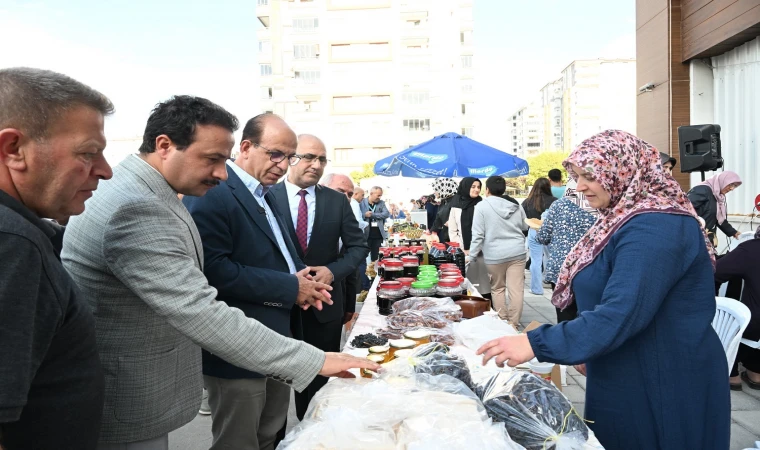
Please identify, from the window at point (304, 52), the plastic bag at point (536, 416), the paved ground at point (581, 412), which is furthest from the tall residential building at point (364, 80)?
the plastic bag at point (536, 416)

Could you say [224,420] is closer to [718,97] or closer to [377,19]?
[718,97]

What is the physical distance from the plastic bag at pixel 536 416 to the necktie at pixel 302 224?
7.07 feet

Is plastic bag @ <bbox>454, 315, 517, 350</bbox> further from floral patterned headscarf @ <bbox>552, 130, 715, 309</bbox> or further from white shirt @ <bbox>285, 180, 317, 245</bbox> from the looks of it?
white shirt @ <bbox>285, 180, 317, 245</bbox>

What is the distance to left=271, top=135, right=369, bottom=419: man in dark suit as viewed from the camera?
11.1 ft

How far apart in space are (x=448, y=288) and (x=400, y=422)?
73.6 inches

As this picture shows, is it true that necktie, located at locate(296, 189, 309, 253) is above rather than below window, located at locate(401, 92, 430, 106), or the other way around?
below

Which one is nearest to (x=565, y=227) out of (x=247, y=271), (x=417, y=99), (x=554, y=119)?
(x=247, y=271)

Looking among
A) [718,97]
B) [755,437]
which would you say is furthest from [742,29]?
[755,437]

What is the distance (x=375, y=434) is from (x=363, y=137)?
5089cm

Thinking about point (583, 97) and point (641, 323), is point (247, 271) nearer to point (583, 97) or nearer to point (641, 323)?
point (641, 323)

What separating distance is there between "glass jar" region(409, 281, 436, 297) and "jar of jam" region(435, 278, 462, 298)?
0.12ft

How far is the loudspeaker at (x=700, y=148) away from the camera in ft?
23.1

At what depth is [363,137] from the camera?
51.3 meters

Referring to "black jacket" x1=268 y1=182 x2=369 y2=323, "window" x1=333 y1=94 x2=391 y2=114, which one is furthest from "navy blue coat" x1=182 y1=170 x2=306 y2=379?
"window" x1=333 y1=94 x2=391 y2=114
